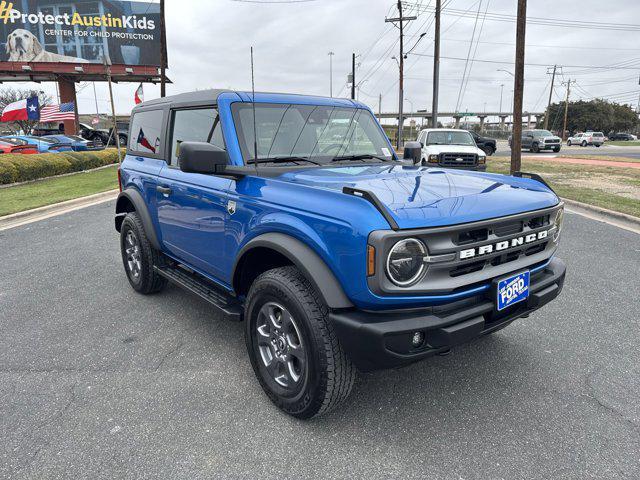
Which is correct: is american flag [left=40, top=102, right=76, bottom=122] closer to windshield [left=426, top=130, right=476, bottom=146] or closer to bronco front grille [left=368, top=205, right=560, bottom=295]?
windshield [left=426, top=130, right=476, bottom=146]

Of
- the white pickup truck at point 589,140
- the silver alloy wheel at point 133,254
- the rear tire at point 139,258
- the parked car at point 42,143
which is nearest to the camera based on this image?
the rear tire at point 139,258

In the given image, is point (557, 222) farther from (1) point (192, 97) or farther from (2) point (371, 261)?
(1) point (192, 97)

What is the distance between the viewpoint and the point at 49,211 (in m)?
9.46

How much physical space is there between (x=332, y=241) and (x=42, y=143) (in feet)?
79.9

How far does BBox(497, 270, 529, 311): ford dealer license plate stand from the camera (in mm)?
2412

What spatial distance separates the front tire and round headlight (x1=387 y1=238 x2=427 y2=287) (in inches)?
17.1

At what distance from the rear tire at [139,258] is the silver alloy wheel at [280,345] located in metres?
1.95

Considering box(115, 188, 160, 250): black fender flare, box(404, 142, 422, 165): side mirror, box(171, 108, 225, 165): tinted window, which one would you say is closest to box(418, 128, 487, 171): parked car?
box(404, 142, 422, 165): side mirror

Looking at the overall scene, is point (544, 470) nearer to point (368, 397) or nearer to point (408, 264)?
point (368, 397)

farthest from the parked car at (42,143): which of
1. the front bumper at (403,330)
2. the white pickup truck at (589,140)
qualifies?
the white pickup truck at (589,140)

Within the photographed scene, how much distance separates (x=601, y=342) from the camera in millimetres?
3484

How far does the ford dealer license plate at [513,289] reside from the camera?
2.41 m

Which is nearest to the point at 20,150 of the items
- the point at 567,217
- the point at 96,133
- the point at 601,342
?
the point at 96,133

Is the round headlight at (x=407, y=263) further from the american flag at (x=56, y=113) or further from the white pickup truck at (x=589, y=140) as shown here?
the white pickup truck at (x=589, y=140)
